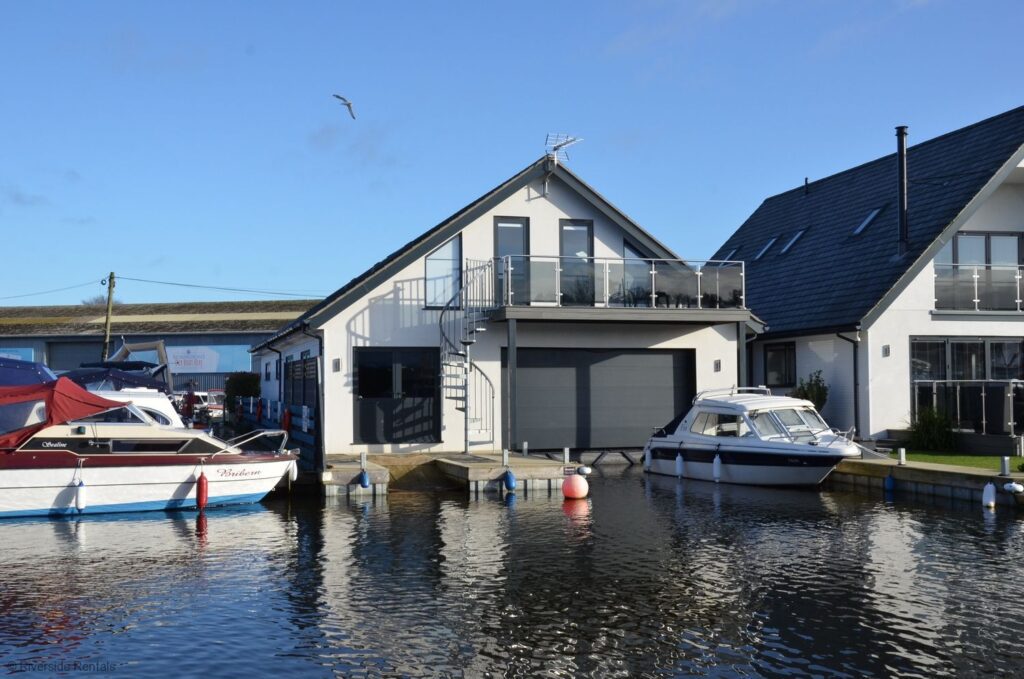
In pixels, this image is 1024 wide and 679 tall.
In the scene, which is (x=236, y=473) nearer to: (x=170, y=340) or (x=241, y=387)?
(x=241, y=387)

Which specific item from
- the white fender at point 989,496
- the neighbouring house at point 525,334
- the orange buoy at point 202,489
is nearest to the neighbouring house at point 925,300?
the neighbouring house at point 525,334

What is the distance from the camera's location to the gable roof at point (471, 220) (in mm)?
22438

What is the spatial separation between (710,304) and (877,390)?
4674 millimetres

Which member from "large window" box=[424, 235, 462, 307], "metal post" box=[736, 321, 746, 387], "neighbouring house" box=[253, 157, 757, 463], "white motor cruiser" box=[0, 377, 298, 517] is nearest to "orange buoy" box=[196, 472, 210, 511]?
"white motor cruiser" box=[0, 377, 298, 517]

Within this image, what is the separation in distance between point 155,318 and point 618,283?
46.7 meters

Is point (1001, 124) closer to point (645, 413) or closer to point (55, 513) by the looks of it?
point (645, 413)

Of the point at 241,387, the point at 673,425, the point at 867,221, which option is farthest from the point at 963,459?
the point at 241,387

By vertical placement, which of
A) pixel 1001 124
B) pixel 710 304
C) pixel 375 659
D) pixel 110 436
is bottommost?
pixel 375 659

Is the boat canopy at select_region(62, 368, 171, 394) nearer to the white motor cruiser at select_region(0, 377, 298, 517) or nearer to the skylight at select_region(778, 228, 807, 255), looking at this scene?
the white motor cruiser at select_region(0, 377, 298, 517)

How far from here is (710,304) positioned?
24.0m

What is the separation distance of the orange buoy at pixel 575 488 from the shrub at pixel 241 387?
22.9 metres

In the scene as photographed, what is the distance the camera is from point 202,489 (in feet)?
58.7

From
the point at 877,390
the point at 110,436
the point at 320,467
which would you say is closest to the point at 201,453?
the point at 110,436

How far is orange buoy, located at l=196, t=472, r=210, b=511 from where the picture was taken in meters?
17.9
